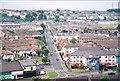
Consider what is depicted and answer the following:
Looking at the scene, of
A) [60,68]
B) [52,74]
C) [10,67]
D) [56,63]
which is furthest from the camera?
[56,63]

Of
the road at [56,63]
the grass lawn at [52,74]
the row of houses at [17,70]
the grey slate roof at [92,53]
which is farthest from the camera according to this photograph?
the grey slate roof at [92,53]

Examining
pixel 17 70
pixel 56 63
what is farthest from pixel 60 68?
pixel 17 70

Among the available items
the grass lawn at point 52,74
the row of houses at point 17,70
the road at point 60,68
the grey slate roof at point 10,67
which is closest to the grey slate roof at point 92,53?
the road at point 60,68

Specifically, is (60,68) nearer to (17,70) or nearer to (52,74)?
(52,74)

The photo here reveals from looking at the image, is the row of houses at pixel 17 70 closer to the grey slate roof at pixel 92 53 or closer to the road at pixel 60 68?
the road at pixel 60 68

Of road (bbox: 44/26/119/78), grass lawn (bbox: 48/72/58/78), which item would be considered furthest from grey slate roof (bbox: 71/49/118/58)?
grass lawn (bbox: 48/72/58/78)

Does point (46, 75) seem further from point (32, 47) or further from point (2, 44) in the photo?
point (2, 44)

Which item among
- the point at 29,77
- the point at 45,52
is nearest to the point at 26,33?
the point at 45,52

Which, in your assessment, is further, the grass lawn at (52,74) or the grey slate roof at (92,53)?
the grey slate roof at (92,53)

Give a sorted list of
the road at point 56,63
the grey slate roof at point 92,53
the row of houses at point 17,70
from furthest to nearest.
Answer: the grey slate roof at point 92,53 → the road at point 56,63 → the row of houses at point 17,70

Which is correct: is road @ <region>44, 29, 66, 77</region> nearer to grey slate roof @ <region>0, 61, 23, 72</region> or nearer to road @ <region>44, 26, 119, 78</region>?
road @ <region>44, 26, 119, 78</region>

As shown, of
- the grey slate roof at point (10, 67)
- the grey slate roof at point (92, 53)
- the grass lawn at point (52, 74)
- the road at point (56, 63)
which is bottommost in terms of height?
the road at point (56, 63)
